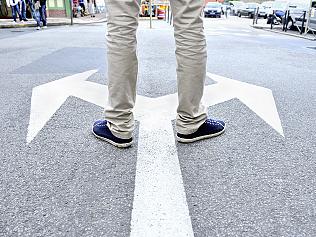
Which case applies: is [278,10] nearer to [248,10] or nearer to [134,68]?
[248,10]

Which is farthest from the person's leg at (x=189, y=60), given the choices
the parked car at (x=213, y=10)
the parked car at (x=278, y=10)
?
the parked car at (x=213, y=10)

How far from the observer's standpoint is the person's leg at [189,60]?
1661mm

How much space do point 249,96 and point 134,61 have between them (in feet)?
4.56

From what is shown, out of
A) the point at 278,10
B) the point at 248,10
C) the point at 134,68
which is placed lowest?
the point at 248,10

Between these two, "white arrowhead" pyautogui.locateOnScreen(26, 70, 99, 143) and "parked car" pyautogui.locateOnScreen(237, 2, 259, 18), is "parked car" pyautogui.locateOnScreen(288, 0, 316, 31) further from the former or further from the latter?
"parked car" pyautogui.locateOnScreen(237, 2, 259, 18)

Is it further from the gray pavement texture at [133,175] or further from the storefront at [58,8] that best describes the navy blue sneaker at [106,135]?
the storefront at [58,8]

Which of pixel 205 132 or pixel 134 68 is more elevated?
pixel 134 68

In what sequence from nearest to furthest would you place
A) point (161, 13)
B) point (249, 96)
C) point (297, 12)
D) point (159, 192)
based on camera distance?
point (159, 192) → point (249, 96) → point (297, 12) → point (161, 13)

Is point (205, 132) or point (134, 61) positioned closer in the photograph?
point (134, 61)

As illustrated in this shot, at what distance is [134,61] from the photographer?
171 cm

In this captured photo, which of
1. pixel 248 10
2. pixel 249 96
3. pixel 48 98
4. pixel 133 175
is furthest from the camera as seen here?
pixel 248 10

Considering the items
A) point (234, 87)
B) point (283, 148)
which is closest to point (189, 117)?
point (283, 148)

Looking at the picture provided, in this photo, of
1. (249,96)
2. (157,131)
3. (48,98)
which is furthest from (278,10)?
(157,131)

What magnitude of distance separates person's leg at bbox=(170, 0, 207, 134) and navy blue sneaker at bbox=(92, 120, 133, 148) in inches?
12.2
